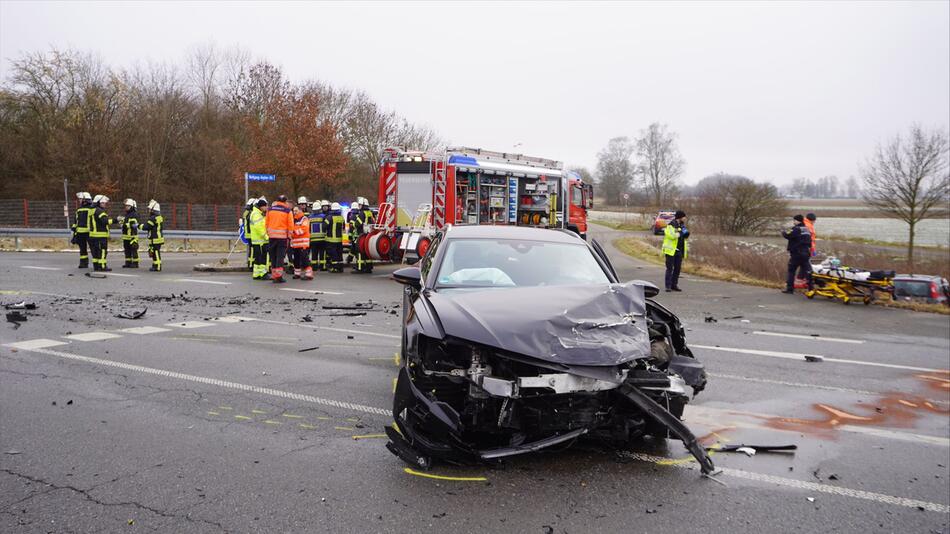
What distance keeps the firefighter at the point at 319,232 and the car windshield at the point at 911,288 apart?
46.8 ft

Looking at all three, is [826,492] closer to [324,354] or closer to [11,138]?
[324,354]

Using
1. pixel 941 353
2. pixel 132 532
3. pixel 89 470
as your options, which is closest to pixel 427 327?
pixel 132 532

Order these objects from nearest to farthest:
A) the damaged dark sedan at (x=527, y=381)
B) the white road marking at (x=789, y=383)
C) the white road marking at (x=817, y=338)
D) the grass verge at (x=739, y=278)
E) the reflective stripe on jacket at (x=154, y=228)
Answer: the damaged dark sedan at (x=527, y=381), the white road marking at (x=789, y=383), the white road marking at (x=817, y=338), the grass verge at (x=739, y=278), the reflective stripe on jacket at (x=154, y=228)

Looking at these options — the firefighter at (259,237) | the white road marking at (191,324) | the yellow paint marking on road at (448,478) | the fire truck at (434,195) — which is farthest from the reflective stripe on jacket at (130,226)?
the yellow paint marking on road at (448,478)

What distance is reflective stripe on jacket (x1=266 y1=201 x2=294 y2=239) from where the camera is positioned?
14859 mm

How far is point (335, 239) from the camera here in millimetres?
17969

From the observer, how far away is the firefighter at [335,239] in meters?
17.8

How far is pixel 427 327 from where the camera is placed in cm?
398

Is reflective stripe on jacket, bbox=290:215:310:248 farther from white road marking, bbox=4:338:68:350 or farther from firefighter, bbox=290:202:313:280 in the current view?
white road marking, bbox=4:338:68:350

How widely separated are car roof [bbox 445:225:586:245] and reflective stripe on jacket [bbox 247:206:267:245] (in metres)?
10.2

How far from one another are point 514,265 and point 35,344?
6.01 meters

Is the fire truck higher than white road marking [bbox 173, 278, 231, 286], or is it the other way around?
the fire truck

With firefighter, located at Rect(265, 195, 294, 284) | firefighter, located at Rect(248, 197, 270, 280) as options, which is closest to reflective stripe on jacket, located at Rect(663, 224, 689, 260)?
firefighter, located at Rect(265, 195, 294, 284)

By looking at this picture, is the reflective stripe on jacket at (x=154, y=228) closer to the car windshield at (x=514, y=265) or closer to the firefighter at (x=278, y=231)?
the firefighter at (x=278, y=231)
